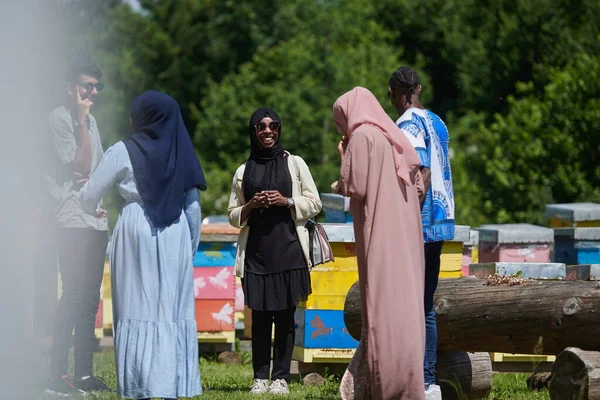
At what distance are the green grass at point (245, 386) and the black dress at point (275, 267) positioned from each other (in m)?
Result: 0.62

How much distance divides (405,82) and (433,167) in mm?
528

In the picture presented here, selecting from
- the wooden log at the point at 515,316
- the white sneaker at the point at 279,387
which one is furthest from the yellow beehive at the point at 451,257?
the white sneaker at the point at 279,387

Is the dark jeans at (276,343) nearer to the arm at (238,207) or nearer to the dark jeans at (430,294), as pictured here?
the arm at (238,207)

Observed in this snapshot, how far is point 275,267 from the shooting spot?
6.93m

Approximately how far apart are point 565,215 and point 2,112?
22.1ft

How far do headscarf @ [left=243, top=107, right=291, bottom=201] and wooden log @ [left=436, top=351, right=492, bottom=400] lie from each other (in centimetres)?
156

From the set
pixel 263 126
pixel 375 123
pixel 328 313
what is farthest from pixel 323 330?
pixel 375 123

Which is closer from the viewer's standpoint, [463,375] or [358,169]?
[358,169]

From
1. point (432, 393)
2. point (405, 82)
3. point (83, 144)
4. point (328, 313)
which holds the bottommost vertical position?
point (432, 393)

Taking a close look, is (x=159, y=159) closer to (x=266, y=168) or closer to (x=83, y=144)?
(x=83, y=144)

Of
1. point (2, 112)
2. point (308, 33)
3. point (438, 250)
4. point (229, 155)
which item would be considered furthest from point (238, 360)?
point (308, 33)

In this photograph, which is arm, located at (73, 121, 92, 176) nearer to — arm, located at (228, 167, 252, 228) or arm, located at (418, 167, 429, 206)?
arm, located at (228, 167, 252, 228)

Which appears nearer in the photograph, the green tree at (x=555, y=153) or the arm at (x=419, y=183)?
the arm at (x=419, y=183)

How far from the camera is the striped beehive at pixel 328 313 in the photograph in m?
7.83
